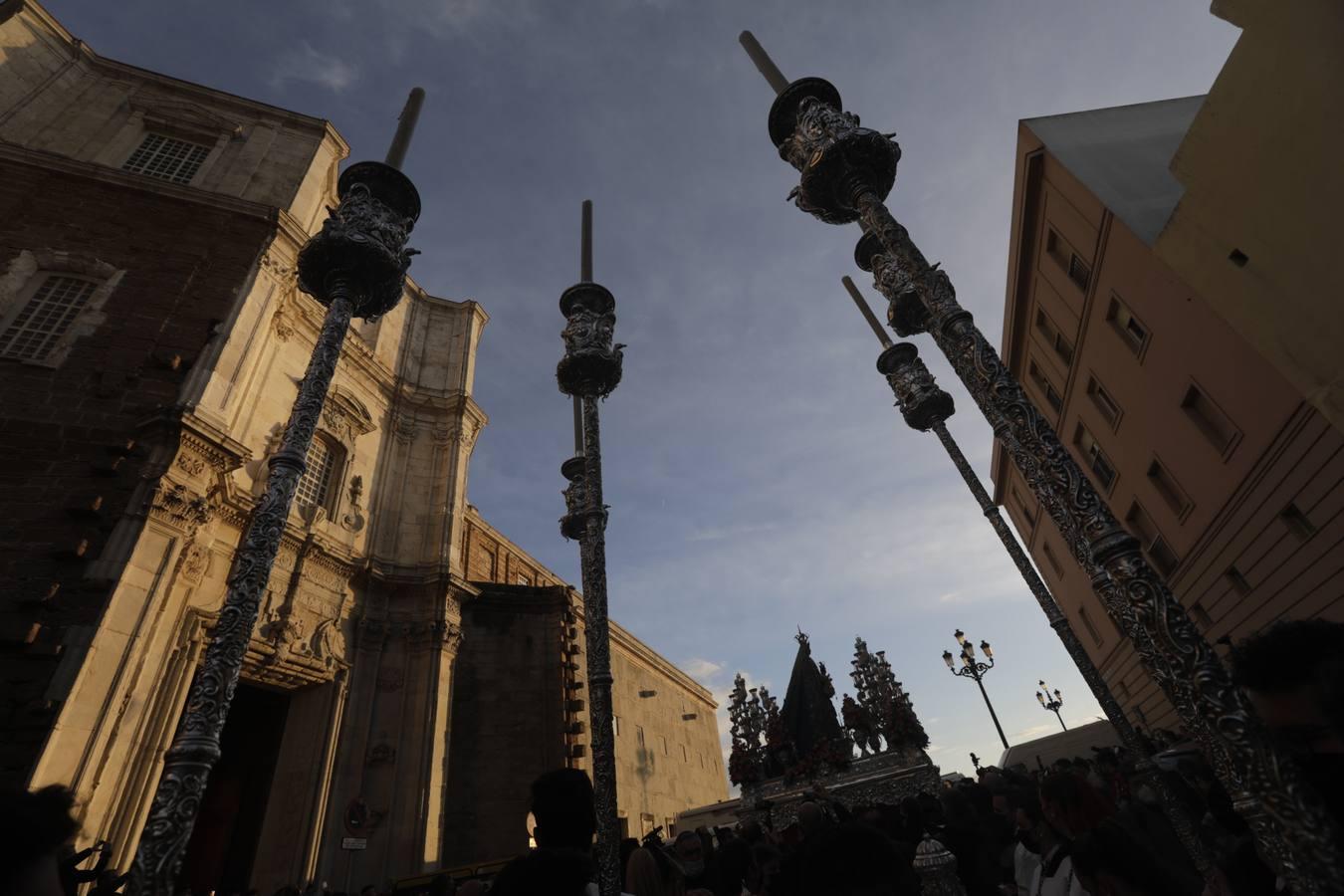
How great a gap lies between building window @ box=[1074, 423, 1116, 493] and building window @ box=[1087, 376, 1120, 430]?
4.33ft

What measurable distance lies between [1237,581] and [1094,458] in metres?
5.85

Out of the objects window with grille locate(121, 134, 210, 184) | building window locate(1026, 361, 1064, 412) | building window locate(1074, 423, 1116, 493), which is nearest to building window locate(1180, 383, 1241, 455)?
building window locate(1074, 423, 1116, 493)

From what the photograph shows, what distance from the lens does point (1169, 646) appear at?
3.85m

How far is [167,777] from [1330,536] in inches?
610

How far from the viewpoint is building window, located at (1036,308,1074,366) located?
17.6 meters

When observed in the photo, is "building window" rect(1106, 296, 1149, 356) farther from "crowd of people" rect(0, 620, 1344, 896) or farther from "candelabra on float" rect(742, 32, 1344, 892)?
"crowd of people" rect(0, 620, 1344, 896)

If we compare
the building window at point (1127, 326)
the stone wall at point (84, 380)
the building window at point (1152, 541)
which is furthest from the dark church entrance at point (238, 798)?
the building window at point (1152, 541)

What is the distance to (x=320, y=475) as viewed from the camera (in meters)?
15.4

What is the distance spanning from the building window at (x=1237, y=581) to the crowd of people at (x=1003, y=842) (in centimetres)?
852

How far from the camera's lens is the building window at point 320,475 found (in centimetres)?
1464

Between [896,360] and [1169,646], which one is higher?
[896,360]

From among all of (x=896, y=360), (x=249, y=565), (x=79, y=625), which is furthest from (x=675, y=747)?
(x=249, y=565)

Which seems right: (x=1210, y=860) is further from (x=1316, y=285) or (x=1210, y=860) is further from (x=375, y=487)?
(x=375, y=487)

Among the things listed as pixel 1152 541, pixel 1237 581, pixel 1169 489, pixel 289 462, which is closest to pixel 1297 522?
pixel 1237 581
